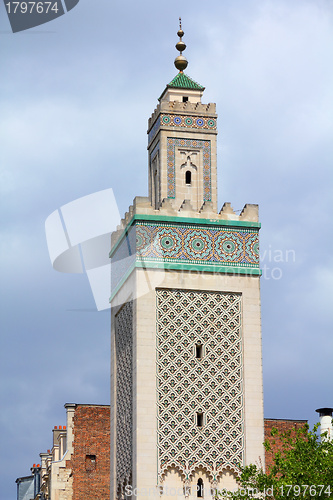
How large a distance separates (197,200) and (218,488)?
674 cm

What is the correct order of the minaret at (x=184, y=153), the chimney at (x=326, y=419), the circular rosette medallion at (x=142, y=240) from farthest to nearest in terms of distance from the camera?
the chimney at (x=326, y=419) → the minaret at (x=184, y=153) → the circular rosette medallion at (x=142, y=240)

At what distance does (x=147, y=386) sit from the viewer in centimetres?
2556

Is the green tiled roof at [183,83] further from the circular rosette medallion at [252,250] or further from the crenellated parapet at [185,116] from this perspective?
the circular rosette medallion at [252,250]

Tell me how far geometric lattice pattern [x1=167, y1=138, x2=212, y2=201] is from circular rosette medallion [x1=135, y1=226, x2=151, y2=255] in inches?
55.5

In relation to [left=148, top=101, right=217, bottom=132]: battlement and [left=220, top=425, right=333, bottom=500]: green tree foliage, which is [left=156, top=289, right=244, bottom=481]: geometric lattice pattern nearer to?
[left=220, top=425, right=333, bottom=500]: green tree foliage

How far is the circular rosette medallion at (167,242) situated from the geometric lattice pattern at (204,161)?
1274 mm

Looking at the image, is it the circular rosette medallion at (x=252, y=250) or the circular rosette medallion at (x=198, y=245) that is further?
the circular rosette medallion at (x=252, y=250)

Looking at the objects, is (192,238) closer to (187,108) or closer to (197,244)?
(197,244)

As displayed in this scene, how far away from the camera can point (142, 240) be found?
26.5 meters

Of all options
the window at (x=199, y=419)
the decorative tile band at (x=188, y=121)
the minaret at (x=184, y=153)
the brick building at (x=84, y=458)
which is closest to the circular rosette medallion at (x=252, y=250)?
the minaret at (x=184, y=153)

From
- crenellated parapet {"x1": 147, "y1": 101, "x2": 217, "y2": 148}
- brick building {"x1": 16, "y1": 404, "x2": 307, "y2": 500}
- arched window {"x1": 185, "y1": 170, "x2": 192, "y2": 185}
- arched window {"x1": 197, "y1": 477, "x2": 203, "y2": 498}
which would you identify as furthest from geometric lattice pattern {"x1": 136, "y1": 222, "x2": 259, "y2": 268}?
brick building {"x1": 16, "y1": 404, "x2": 307, "y2": 500}

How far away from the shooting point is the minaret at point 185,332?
25.3 m

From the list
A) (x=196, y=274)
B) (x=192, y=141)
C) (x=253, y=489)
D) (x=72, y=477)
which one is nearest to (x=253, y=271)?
(x=196, y=274)

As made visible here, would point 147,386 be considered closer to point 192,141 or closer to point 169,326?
point 169,326
